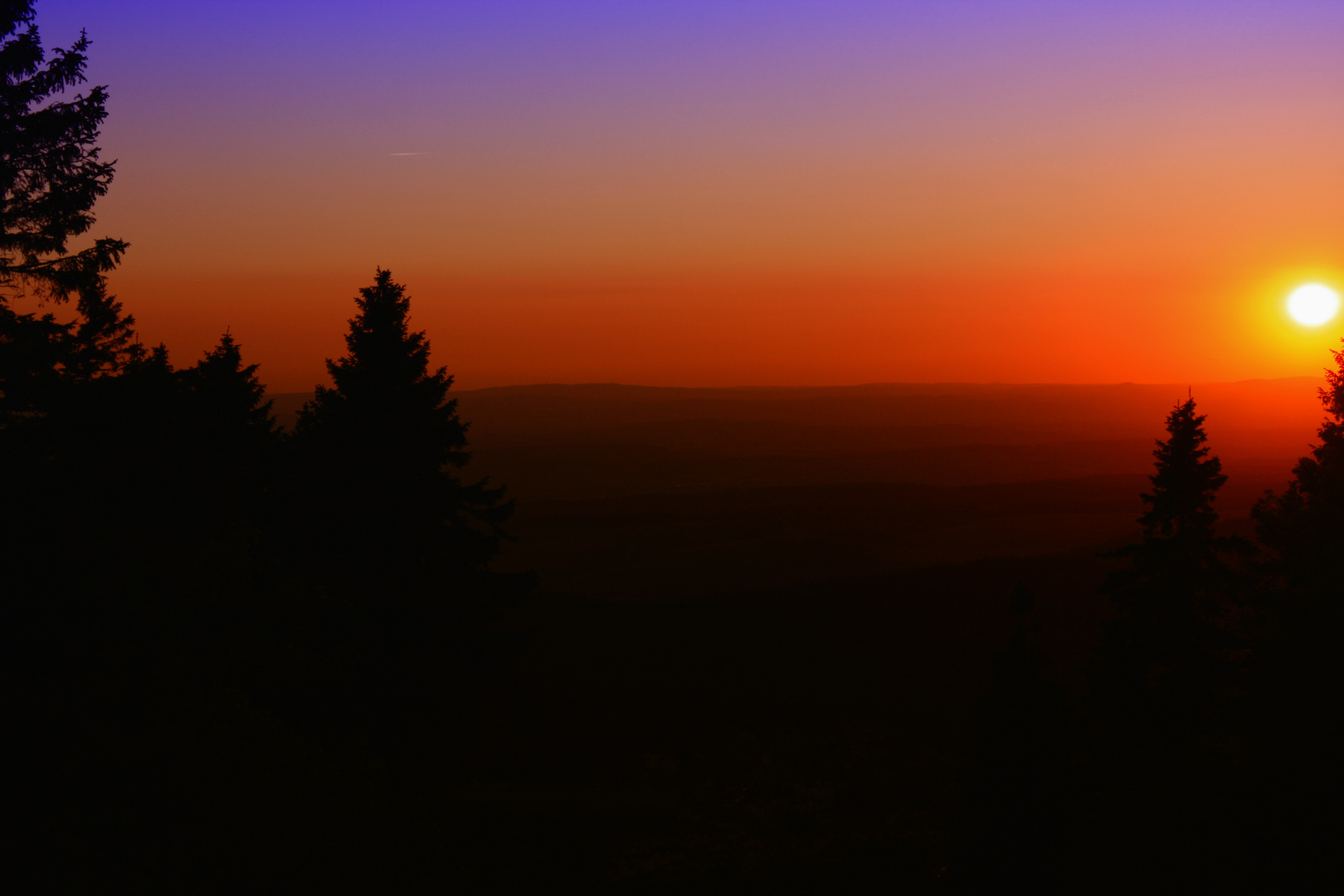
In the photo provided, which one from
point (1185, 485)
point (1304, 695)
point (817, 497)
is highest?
point (1185, 485)

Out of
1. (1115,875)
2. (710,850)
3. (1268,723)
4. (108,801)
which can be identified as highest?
(108,801)

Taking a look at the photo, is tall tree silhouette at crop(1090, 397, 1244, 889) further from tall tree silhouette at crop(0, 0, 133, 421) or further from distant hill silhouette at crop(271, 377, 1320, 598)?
distant hill silhouette at crop(271, 377, 1320, 598)

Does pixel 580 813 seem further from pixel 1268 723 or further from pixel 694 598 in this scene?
pixel 694 598

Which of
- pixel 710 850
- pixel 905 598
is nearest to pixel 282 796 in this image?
pixel 710 850

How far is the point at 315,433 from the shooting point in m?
18.7

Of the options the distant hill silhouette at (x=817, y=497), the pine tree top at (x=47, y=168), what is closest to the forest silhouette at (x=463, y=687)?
the pine tree top at (x=47, y=168)

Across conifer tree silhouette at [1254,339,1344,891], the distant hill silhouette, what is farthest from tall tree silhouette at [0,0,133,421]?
the distant hill silhouette

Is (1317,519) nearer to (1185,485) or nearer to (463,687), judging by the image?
(1185,485)

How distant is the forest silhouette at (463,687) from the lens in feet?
28.1

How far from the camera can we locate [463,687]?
19469 mm

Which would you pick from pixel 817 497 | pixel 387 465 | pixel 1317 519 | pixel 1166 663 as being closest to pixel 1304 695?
pixel 1317 519

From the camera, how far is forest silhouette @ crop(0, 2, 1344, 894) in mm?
8562

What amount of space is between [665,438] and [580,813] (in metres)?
164

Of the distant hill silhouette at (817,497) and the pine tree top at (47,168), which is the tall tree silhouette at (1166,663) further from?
the distant hill silhouette at (817,497)
